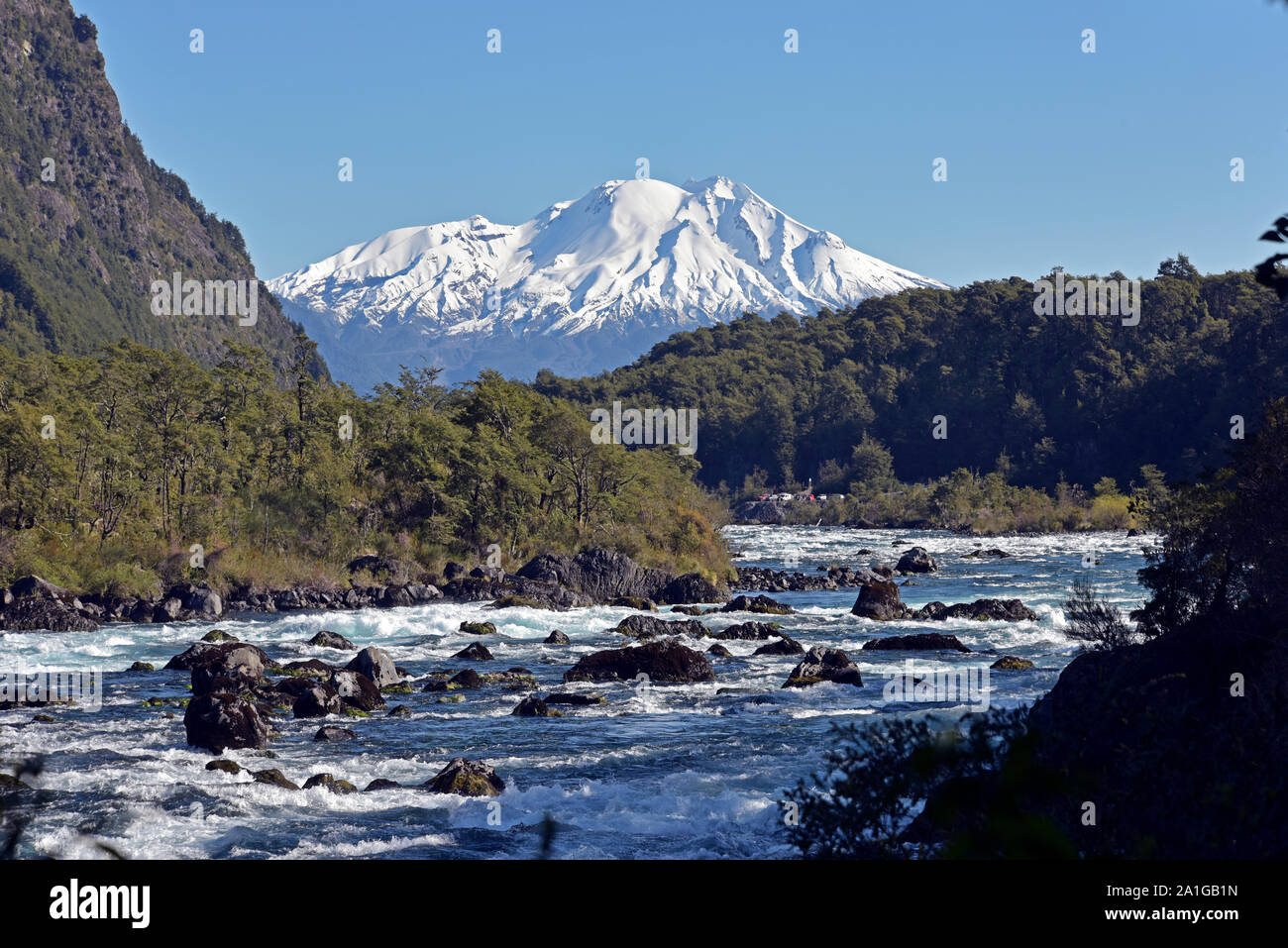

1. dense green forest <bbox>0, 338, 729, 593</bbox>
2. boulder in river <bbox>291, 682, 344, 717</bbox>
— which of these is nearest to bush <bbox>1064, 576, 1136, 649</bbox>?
boulder in river <bbox>291, 682, 344, 717</bbox>

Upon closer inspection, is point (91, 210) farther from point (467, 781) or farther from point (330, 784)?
point (467, 781)

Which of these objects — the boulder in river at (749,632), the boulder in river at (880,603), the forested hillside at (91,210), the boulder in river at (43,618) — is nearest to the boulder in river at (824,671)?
the boulder in river at (749,632)

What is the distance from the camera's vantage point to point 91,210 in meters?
131

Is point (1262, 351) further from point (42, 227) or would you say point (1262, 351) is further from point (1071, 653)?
point (42, 227)

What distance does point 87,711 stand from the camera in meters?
18.0

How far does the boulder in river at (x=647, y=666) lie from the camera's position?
70.4ft

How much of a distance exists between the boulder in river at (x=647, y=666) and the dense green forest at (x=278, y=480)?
49.7 feet

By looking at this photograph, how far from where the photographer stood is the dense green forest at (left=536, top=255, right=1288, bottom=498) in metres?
82.4

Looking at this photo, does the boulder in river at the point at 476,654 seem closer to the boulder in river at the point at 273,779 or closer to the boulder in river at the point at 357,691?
the boulder in river at the point at 357,691

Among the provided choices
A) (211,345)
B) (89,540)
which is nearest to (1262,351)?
(89,540)

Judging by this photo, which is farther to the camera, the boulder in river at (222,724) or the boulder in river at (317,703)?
the boulder in river at (317,703)

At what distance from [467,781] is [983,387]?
303ft

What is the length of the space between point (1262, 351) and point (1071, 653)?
63770 mm
